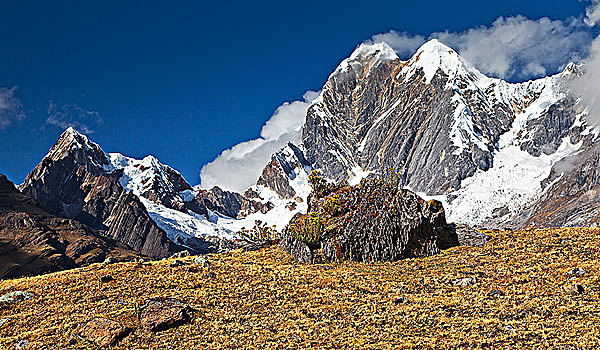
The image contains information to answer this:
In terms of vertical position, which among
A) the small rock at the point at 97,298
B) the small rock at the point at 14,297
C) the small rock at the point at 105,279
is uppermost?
the small rock at the point at 105,279

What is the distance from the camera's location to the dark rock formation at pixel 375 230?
31.5 metres

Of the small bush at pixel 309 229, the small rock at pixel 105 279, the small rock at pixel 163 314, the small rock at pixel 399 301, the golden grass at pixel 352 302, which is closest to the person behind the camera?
the golden grass at pixel 352 302

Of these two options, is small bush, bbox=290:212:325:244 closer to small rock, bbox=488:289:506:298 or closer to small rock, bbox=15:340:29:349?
small rock, bbox=488:289:506:298

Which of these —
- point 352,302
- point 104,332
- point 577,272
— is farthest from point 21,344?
point 577,272

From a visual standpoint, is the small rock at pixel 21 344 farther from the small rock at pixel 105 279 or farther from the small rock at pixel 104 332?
the small rock at pixel 105 279

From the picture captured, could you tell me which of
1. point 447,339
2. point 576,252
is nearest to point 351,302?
point 447,339

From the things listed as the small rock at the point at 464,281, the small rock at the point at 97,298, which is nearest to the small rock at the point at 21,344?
the small rock at the point at 97,298

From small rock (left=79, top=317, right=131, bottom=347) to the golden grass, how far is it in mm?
433

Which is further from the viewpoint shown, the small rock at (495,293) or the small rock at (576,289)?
the small rock at (495,293)

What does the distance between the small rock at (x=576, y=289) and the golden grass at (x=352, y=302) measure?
248 mm

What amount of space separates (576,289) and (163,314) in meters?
19.6

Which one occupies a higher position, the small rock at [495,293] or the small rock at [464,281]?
the small rock at [464,281]

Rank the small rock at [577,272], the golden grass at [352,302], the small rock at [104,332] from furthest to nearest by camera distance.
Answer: the small rock at [577,272], the small rock at [104,332], the golden grass at [352,302]

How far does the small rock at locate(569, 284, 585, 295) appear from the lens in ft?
63.5
